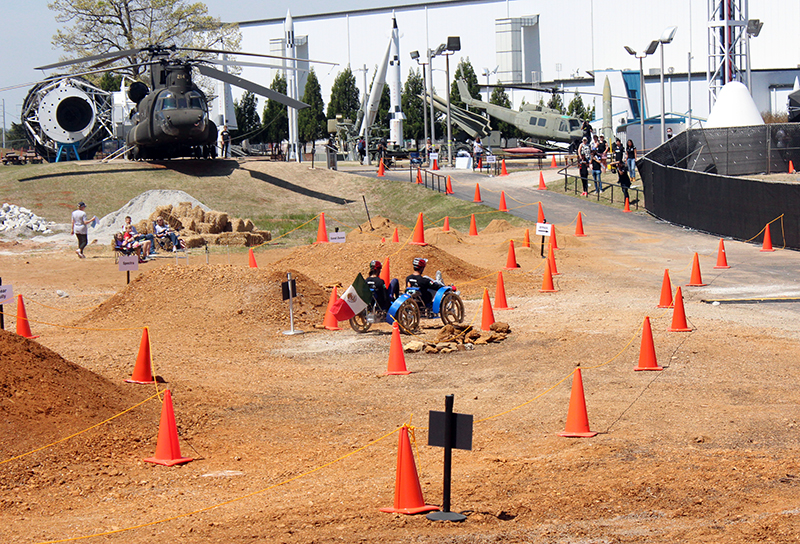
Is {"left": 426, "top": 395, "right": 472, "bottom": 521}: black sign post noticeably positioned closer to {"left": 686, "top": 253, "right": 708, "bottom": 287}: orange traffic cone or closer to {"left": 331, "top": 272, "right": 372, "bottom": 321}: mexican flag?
{"left": 331, "top": 272, "right": 372, "bottom": 321}: mexican flag

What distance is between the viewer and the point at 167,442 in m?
9.02

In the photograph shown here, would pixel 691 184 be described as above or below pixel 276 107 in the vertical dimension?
below

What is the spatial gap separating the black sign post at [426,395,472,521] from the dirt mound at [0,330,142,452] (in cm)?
425

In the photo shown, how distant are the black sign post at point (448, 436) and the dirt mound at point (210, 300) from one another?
980cm

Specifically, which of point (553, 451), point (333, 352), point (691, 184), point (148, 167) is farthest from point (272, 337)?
point (148, 167)

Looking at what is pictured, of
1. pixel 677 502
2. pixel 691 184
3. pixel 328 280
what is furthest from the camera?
pixel 691 184

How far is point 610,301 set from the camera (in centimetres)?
1783

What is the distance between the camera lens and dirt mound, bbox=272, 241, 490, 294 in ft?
68.0

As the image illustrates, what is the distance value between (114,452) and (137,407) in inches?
51.0

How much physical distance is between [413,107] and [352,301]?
61655mm

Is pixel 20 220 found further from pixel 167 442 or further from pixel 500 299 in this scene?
pixel 167 442

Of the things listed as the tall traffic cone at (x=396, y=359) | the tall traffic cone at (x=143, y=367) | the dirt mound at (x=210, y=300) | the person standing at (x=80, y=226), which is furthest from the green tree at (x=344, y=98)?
the tall traffic cone at (x=143, y=367)

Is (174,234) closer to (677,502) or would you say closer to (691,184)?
(691,184)

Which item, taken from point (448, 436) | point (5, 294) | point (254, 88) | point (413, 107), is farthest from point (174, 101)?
point (413, 107)
